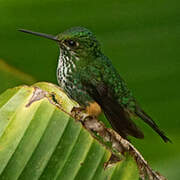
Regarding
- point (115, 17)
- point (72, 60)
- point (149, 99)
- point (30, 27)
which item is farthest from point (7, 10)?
point (149, 99)

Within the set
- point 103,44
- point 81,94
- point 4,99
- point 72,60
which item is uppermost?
point 103,44

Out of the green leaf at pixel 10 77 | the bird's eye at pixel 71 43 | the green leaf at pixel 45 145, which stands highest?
the bird's eye at pixel 71 43

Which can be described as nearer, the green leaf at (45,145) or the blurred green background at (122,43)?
the green leaf at (45,145)

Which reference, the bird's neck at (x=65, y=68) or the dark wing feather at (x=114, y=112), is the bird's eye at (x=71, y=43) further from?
the dark wing feather at (x=114, y=112)

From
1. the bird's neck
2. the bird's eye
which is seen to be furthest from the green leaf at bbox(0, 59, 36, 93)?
the bird's eye

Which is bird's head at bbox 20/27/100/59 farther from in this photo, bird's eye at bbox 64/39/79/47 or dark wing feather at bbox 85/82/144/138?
dark wing feather at bbox 85/82/144/138

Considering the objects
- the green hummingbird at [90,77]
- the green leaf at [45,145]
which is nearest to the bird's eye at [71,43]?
the green hummingbird at [90,77]

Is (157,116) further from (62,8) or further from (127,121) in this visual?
(62,8)
